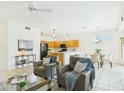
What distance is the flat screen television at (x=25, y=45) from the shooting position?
6629 mm

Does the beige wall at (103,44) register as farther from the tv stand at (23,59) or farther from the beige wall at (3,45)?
the beige wall at (3,45)

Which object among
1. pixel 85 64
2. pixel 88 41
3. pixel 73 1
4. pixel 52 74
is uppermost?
pixel 73 1

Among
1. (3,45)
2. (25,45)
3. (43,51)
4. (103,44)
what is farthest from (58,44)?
(3,45)

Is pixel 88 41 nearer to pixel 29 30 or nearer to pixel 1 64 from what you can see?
pixel 29 30

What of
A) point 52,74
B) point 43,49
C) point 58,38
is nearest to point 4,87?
point 52,74

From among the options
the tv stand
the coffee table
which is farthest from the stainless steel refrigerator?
the coffee table

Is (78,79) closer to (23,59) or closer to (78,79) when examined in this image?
(78,79)

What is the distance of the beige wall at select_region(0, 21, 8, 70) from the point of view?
5.88 m

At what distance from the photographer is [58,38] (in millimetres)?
11844

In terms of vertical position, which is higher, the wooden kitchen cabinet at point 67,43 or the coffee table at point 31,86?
the wooden kitchen cabinet at point 67,43

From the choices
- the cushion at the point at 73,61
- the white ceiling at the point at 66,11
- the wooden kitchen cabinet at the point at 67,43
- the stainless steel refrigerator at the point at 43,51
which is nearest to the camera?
the white ceiling at the point at 66,11

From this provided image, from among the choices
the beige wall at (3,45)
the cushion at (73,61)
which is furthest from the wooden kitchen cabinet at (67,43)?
the cushion at (73,61)

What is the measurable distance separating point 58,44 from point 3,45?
6.18 meters

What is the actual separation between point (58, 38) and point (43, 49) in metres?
2.72
